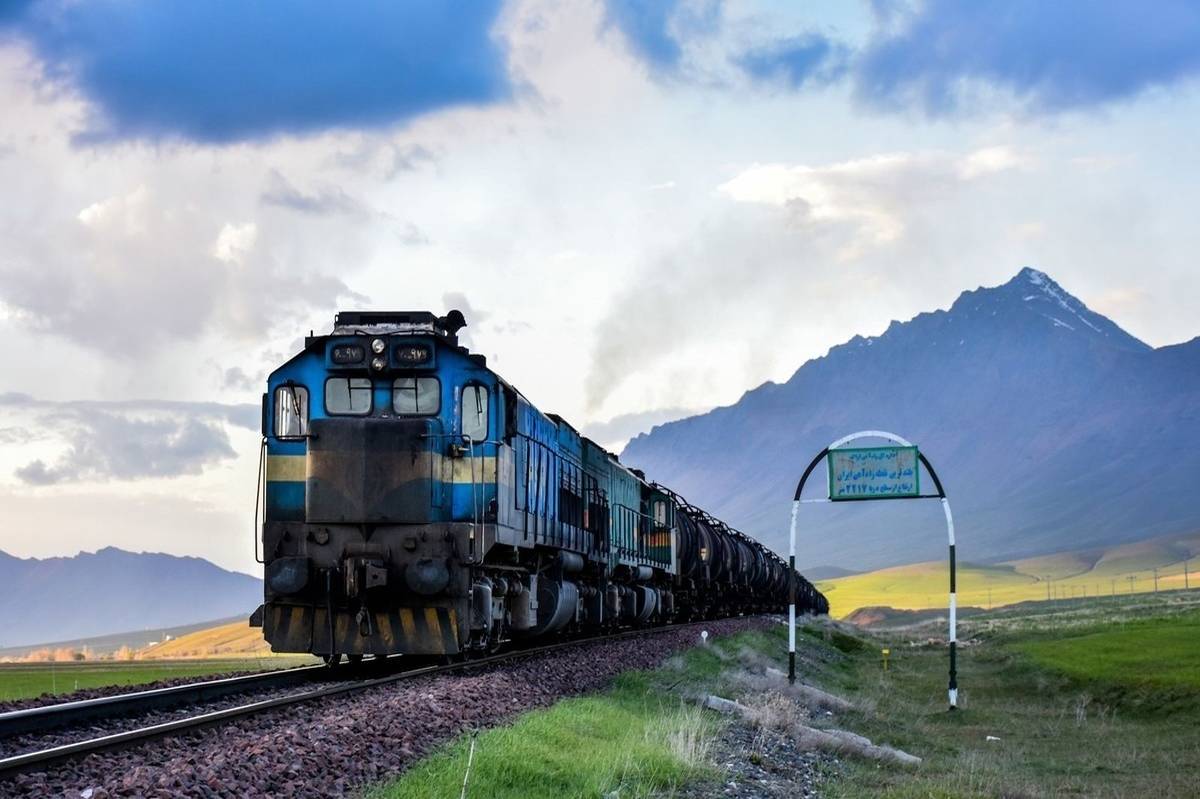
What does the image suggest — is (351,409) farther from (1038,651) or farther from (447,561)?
(1038,651)

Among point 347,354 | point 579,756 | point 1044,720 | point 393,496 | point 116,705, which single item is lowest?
point 1044,720

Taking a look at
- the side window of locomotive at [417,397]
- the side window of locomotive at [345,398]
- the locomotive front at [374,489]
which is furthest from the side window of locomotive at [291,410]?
the side window of locomotive at [417,397]

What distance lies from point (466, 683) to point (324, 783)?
5964 millimetres

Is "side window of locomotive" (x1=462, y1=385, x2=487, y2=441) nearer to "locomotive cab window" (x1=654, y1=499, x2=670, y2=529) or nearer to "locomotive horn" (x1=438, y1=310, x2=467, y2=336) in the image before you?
"locomotive horn" (x1=438, y1=310, x2=467, y2=336)

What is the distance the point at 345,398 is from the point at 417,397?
1.06m


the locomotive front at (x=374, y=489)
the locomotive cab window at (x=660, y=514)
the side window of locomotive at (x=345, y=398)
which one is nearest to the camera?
the locomotive front at (x=374, y=489)

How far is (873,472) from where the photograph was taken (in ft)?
86.1

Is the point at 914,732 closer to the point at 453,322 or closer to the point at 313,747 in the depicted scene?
the point at 453,322

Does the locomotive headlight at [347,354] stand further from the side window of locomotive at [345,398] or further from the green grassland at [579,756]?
the green grassland at [579,756]

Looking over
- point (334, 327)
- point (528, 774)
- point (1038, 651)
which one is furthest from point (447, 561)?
point (1038, 651)

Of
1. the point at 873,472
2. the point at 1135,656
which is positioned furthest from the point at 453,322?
the point at 1135,656

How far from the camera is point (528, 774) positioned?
11234 mm

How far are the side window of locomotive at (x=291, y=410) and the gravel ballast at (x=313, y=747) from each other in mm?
4466

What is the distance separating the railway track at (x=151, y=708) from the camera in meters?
10.7
